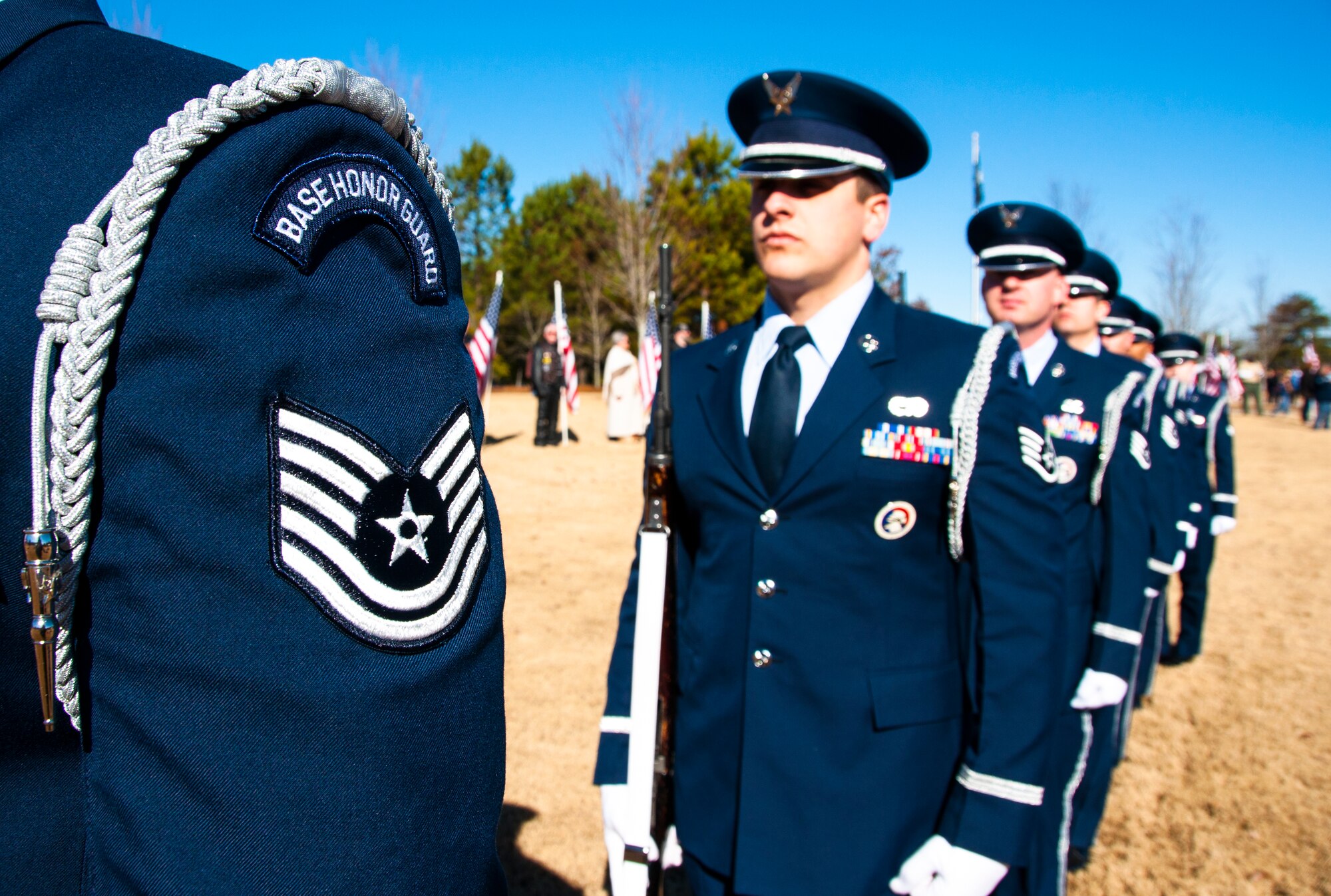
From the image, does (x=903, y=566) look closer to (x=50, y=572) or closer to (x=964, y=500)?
(x=964, y=500)

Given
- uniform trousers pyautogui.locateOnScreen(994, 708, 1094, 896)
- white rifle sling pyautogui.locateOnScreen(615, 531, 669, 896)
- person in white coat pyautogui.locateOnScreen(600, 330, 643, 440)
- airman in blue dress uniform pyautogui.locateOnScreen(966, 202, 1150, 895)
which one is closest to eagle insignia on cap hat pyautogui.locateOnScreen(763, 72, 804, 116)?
white rifle sling pyautogui.locateOnScreen(615, 531, 669, 896)

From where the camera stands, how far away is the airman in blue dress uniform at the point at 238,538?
2.30 feet

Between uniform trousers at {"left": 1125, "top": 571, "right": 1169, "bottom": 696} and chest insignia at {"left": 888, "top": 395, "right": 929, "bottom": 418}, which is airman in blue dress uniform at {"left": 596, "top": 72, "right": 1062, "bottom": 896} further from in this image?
uniform trousers at {"left": 1125, "top": 571, "right": 1169, "bottom": 696}

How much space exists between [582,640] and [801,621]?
424 centimetres

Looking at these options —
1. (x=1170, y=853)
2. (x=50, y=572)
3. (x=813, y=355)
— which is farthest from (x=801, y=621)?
(x=1170, y=853)

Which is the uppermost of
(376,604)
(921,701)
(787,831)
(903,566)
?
(376,604)

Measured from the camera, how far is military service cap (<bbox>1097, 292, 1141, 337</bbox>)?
6.13m

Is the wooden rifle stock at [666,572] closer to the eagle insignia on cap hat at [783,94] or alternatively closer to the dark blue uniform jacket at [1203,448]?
the eagle insignia on cap hat at [783,94]

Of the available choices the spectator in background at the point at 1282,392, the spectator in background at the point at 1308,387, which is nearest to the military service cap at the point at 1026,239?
the spectator in background at the point at 1308,387

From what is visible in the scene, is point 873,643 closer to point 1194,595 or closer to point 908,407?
point 908,407

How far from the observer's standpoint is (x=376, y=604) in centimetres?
74

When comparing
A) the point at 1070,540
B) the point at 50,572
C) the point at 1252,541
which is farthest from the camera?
the point at 1252,541

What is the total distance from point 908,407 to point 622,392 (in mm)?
14041

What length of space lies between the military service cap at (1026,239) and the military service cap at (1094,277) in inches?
39.4
